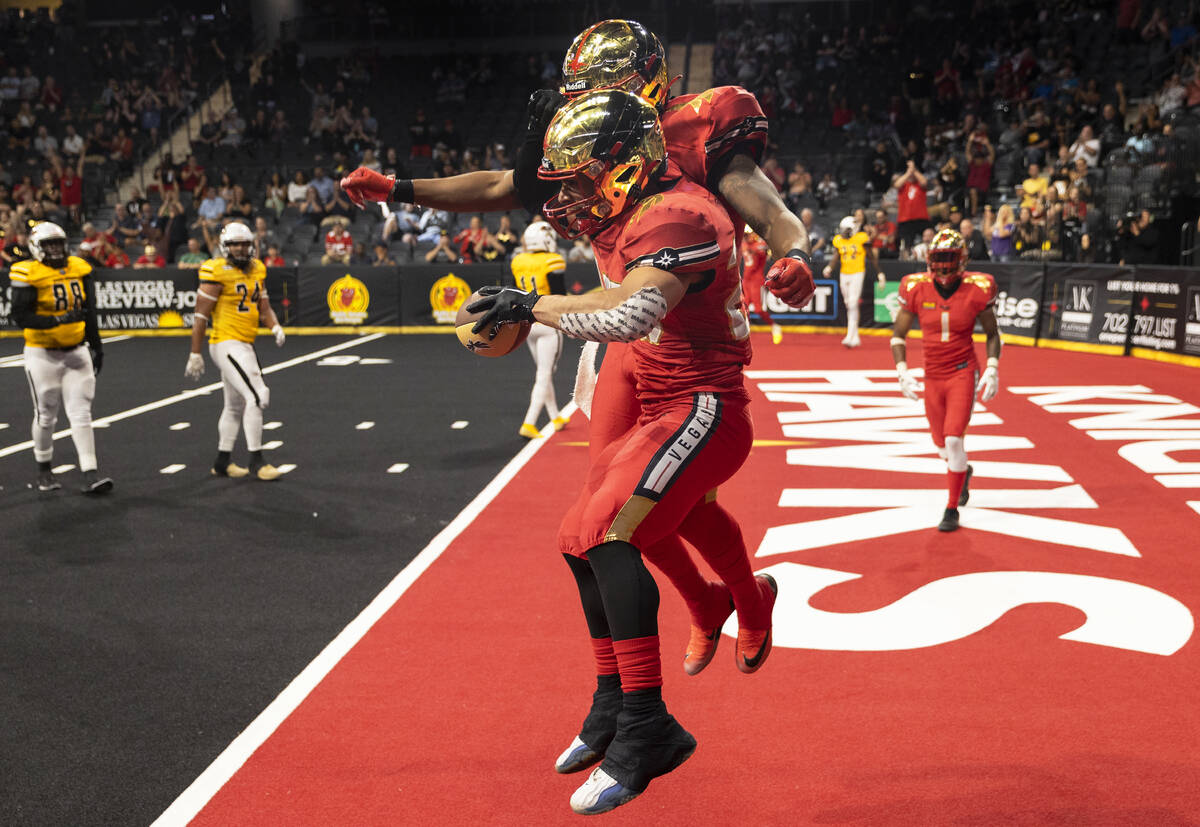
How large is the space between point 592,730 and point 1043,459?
25.0ft

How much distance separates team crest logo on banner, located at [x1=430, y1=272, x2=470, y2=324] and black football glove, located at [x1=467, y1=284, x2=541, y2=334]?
1901cm

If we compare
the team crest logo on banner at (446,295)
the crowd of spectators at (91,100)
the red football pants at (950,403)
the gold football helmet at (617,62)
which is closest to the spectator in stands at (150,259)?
the crowd of spectators at (91,100)

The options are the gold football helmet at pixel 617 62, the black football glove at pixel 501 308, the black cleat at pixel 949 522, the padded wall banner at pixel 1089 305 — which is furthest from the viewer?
the padded wall banner at pixel 1089 305

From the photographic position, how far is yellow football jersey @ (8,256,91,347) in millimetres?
9172

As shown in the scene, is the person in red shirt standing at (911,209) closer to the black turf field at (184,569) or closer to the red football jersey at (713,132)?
the black turf field at (184,569)

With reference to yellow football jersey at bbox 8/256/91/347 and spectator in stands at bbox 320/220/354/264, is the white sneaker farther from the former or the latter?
spectator in stands at bbox 320/220/354/264

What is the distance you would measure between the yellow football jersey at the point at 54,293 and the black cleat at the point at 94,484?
1192 millimetres

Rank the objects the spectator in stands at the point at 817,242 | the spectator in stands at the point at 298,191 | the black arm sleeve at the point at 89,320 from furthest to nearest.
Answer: the spectator in stands at the point at 298,191 < the spectator in stands at the point at 817,242 < the black arm sleeve at the point at 89,320

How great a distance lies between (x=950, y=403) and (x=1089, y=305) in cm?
1159

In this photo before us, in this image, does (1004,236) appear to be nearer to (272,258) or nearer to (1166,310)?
A: (1166,310)

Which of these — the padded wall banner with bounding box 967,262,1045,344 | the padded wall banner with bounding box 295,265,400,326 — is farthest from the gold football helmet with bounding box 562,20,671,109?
the padded wall banner with bounding box 295,265,400,326

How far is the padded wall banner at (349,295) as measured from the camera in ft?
74.4

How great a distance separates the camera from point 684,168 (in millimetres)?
3941

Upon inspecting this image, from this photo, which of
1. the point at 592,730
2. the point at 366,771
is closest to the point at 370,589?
the point at 366,771
